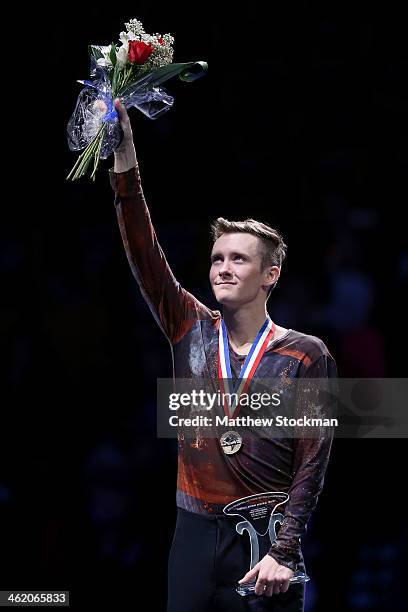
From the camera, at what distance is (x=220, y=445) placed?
10.9ft

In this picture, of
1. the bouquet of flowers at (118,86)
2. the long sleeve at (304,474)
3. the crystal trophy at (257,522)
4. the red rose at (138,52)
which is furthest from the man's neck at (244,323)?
the red rose at (138,52)

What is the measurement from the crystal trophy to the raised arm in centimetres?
70

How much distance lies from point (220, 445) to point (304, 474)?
0.31 meters

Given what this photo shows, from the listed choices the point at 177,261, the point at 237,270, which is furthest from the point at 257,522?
the point at 177,261

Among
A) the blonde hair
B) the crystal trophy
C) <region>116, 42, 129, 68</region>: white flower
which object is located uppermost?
<region>116, 42, 129, 68</region>: white flower

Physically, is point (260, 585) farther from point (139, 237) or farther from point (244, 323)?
point (139, 237)

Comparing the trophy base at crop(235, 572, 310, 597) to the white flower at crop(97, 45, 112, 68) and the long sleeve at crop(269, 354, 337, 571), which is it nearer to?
the long sleeve at crop(269, 354, 337, 571)

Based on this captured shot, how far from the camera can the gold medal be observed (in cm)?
330

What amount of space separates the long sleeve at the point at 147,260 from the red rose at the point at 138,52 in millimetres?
373

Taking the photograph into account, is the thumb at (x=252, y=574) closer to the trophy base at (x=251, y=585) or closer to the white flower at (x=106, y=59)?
the trophy base at (x=251, y=585)

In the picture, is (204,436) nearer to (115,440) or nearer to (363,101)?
(115,440)

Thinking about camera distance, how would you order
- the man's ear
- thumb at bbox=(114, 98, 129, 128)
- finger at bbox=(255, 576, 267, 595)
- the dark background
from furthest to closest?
1. the dark background
2. the man's ear
3. thumb at bbox=(114, 98, 129, 128)
4. finger at bbox=(255, 576, 267, 595)

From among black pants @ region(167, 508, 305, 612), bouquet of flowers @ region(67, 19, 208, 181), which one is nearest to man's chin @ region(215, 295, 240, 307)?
bouquet of flowers @ region(67, 19, 208, 181)

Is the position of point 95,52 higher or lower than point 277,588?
higher
